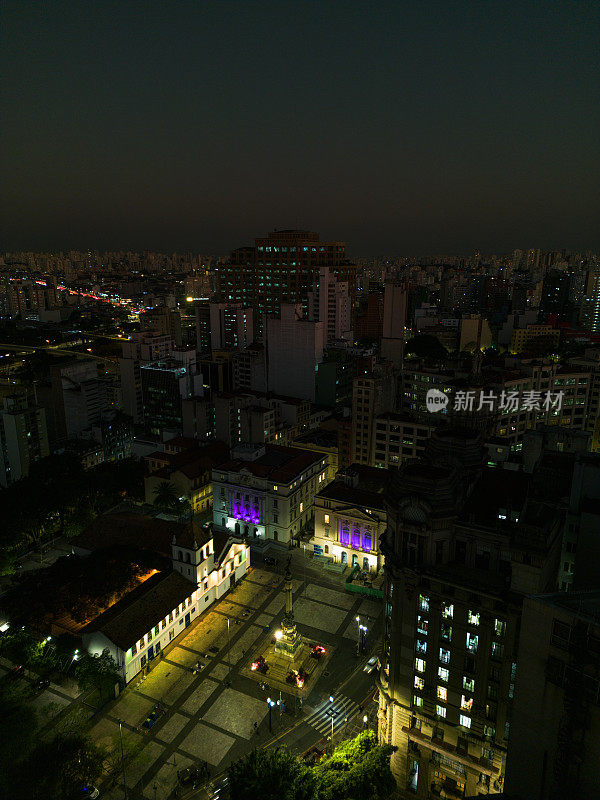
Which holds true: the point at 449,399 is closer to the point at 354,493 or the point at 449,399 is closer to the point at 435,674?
the point at 354,493

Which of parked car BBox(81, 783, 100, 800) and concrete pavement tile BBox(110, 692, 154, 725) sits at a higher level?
parked car BBox(81, 783, 100, 800)

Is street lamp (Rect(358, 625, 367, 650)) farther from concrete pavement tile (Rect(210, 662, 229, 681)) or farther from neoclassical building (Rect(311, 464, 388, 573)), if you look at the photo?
concrete pavement tile (Rect(210, 662, 229, 681))

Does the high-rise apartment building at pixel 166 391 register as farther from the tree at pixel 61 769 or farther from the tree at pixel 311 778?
the tree at pixel 311 778

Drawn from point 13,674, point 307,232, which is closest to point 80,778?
point 13,674

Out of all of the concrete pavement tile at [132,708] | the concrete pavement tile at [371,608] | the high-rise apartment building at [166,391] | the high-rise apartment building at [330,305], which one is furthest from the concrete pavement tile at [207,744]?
the high-rise apartment building at [330,305]

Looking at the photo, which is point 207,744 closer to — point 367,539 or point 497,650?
point 497,650

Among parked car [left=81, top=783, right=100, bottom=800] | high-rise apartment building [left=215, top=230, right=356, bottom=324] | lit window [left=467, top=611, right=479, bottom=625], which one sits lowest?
parked car [left=81, top=783, right=100, bottom=800]

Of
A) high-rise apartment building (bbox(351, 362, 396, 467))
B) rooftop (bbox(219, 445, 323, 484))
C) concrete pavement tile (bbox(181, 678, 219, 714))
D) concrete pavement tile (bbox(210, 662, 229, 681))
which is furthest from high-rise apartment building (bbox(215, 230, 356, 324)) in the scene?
concrete pavement tile (bbox(181, 678, 219, 714))

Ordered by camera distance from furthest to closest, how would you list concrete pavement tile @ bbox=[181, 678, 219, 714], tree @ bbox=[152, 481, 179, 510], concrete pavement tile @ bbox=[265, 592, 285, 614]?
tree @ bbox=[152, 481, 179, 510] → concrete pavement tile @ bbox=[265, 592, 285, 614] → concrete pavement tile @ bbox=[181, 678, 219, 714]

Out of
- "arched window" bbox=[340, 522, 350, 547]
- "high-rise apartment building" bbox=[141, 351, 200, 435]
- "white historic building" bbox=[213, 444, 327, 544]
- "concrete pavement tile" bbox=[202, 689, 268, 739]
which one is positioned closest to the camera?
"concrete pavement tile" bbox=[202, 689, 268, 739]
